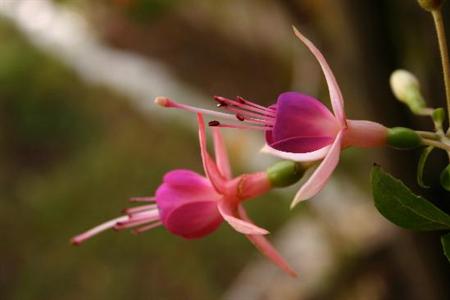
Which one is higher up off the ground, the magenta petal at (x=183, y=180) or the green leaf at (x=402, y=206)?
the green leaf at (x=402, y=206)

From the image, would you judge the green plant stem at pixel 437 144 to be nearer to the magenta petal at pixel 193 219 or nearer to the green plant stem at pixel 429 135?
the green plant stem at pixel 429 135

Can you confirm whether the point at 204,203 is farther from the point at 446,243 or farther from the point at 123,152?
the point at 123,152

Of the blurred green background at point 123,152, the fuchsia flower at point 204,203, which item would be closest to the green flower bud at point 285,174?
the fuchsia flower at point 204,203

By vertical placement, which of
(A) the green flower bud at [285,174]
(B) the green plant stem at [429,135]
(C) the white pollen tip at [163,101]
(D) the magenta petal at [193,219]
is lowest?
(D) the magenta petal at [193,219]

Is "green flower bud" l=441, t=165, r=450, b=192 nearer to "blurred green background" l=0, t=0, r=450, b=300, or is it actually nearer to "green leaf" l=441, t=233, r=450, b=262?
"green leaf" l=441, t=233, r=450, b=262

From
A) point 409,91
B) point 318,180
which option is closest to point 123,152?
point 409,91

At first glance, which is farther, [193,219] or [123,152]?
[123,152]

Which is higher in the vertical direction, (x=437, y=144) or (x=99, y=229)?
(x=437, y=144)

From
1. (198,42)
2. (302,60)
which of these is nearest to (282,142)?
(302,60)
